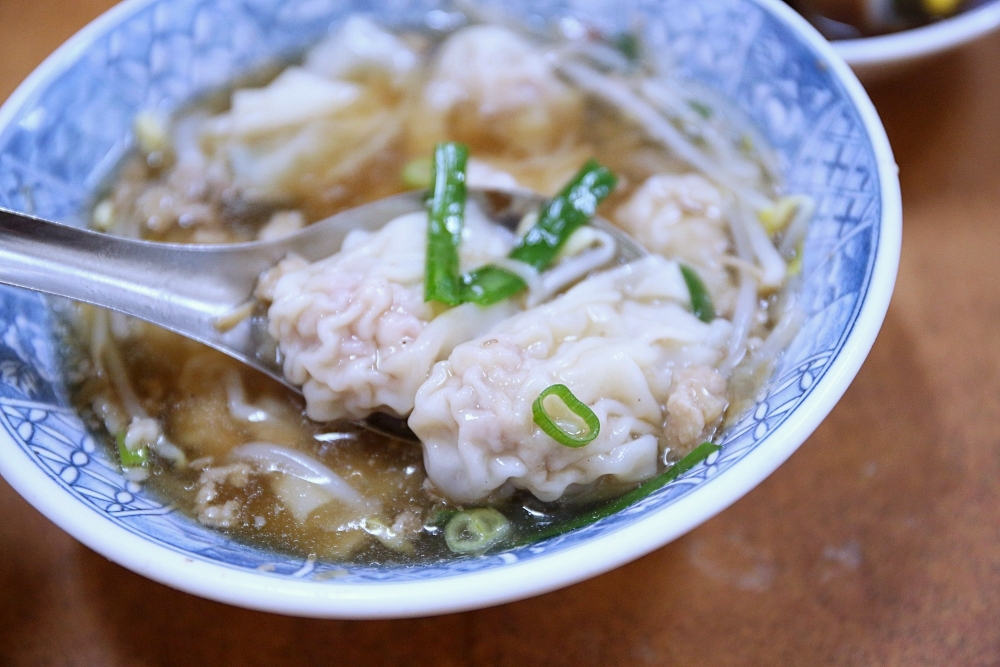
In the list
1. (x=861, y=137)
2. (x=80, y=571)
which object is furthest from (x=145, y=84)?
(x=861, y=137)

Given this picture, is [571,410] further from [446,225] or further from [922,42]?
[922,42]

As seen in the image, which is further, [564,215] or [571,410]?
[564,215]

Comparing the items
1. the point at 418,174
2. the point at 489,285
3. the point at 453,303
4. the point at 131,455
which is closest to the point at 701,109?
the point at 418,174

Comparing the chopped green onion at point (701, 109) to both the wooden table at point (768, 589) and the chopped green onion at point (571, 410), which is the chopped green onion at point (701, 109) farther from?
the chopped green onion at point (571, 410)

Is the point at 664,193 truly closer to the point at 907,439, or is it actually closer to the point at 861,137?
the point at 861,137

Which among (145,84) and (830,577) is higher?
(145,84)

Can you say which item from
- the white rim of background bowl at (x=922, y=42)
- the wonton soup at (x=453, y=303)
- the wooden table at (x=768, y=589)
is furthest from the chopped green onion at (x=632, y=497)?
the white rim of background bowl at (x=922, y=42)

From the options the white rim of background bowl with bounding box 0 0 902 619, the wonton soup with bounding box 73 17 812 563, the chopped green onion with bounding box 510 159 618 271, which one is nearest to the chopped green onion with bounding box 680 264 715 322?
the wonton soup with bounding box 73 17 812 563
